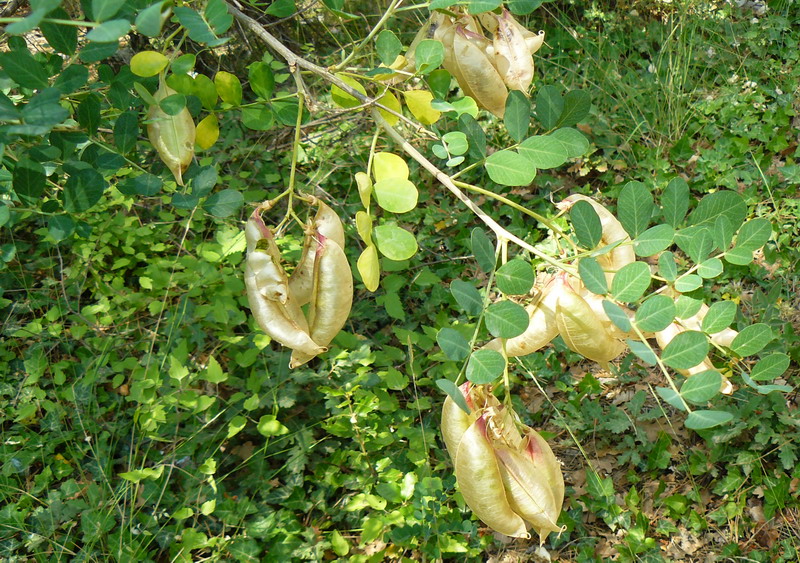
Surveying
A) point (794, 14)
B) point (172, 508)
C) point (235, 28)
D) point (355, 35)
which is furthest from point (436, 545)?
point (794, 14)

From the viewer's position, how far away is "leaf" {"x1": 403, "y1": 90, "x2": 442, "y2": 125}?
0.75m

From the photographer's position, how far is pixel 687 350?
537 mm

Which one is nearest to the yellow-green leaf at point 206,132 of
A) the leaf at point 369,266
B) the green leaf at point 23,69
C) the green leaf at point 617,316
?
the green leaf at point 23,69

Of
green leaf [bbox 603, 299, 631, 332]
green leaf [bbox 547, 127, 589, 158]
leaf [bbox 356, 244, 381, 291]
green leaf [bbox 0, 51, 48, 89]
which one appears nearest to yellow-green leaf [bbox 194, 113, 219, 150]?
green leaf [bbox 0, 51, 48, 89]

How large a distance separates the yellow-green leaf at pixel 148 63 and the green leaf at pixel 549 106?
0.37 meters

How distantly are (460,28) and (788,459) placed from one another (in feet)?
4.44

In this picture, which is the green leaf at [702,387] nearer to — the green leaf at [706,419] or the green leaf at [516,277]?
the green leaf at [706,419]

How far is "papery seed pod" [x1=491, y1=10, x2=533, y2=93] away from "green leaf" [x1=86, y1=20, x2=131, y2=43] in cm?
44

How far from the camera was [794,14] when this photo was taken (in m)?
2.91

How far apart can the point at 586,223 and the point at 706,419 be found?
0.63 feet

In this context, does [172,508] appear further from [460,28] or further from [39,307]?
[460,28]

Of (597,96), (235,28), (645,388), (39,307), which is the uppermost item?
(235,28)

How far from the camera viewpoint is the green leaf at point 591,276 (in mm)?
554

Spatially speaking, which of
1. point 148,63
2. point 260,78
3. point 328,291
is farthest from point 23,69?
point 328,291
